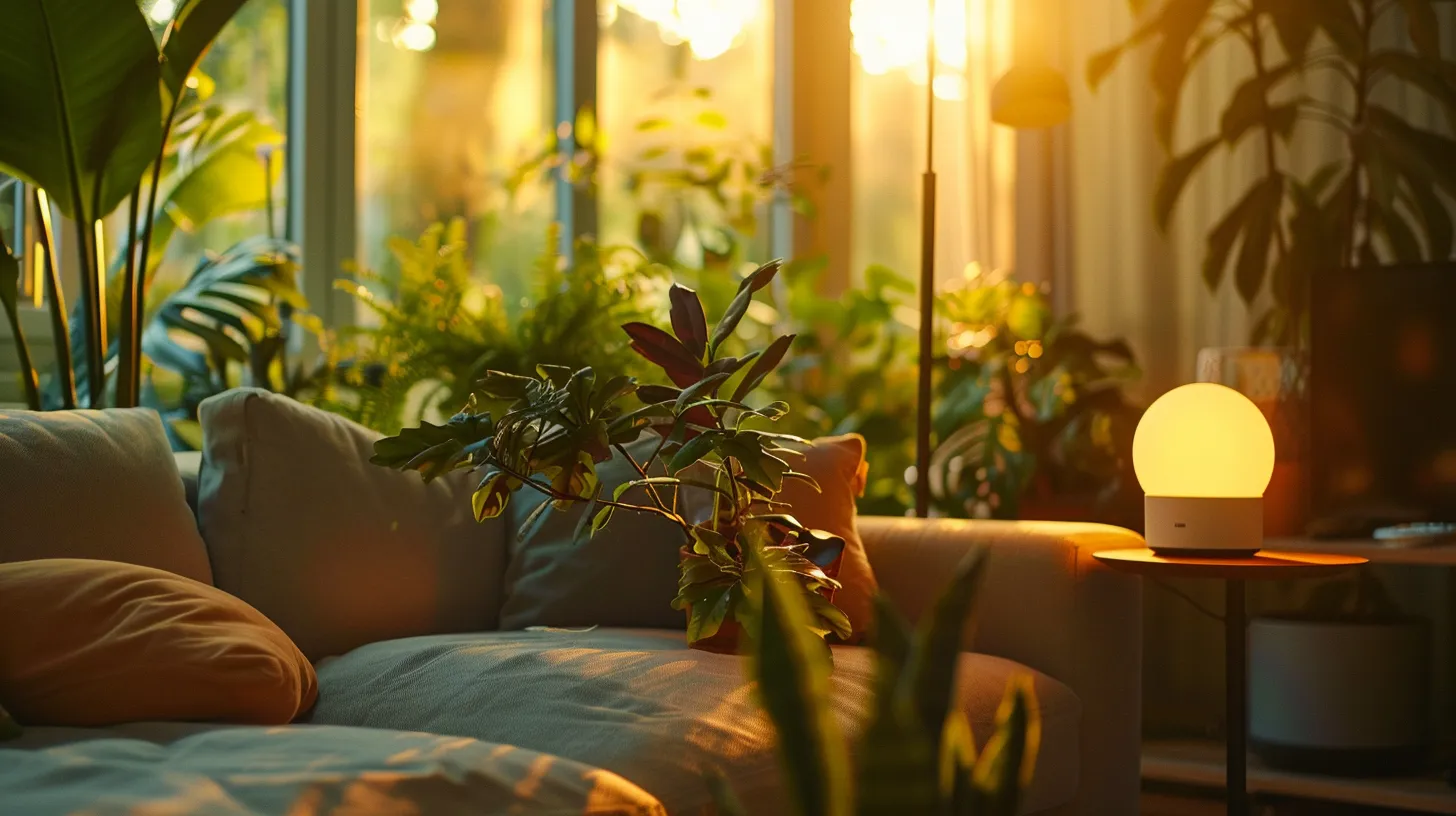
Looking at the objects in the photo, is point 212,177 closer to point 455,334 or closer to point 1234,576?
point 455,334

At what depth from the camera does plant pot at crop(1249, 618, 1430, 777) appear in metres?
2.64

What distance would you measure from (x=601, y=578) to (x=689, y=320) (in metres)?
0.57

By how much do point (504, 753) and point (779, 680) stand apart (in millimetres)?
705

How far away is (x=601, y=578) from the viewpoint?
7.02 feet

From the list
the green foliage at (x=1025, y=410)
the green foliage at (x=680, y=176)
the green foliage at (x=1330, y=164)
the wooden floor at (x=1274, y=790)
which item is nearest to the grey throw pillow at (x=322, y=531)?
the green foliage at (x=680, y=176)

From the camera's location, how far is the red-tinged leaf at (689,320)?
173 centimetres

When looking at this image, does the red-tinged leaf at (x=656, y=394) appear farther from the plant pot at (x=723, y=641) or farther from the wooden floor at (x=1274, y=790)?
the wooden floor at (x=1274, y=790)

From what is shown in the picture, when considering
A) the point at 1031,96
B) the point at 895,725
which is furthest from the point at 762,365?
the point at 1031,96

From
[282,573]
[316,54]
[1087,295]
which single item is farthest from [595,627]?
[1087,295]

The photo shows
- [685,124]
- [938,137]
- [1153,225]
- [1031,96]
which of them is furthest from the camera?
[938,137]

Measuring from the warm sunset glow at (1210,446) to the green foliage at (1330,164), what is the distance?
3.34 ft

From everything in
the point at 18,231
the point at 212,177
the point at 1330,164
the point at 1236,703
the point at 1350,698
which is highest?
the point at 1330,164

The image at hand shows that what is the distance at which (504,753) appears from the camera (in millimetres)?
1280

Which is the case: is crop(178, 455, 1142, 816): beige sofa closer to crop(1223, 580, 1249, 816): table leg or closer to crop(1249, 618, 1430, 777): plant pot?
crop(1223, 580, 1249, 816): table leg
